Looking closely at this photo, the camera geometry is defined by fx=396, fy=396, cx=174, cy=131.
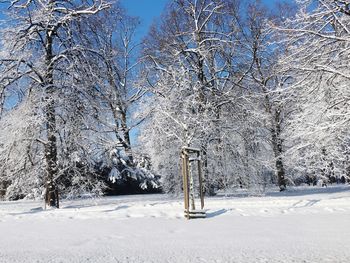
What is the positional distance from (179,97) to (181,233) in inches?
375

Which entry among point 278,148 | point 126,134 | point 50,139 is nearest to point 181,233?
point 50,139

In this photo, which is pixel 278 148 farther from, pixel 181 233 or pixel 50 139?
pixel 181 233

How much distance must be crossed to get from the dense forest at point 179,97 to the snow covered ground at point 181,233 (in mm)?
2479

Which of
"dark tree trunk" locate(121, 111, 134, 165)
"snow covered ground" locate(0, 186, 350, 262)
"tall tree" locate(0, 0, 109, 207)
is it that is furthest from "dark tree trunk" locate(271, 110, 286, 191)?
"tall tree" locate(0, 0, 109, 207)

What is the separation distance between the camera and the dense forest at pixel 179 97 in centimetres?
1145

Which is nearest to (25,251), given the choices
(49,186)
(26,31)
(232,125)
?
(49,186)

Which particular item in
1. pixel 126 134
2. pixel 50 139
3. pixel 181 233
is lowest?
pixel 181 233

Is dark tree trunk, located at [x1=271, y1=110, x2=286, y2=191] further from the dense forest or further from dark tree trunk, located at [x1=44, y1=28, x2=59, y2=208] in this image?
dark tree trunk, located at [x1=44, y1=28, x2=59, y2=208]

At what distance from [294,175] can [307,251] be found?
20.9 metres

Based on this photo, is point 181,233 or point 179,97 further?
point 179,97

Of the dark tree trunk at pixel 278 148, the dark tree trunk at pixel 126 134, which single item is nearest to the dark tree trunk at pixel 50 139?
the dark tree trunk at pixel 126 134

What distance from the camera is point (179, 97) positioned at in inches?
701

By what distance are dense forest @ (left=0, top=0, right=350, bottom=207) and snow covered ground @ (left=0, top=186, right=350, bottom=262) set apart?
2.48 m

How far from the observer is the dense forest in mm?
11445
